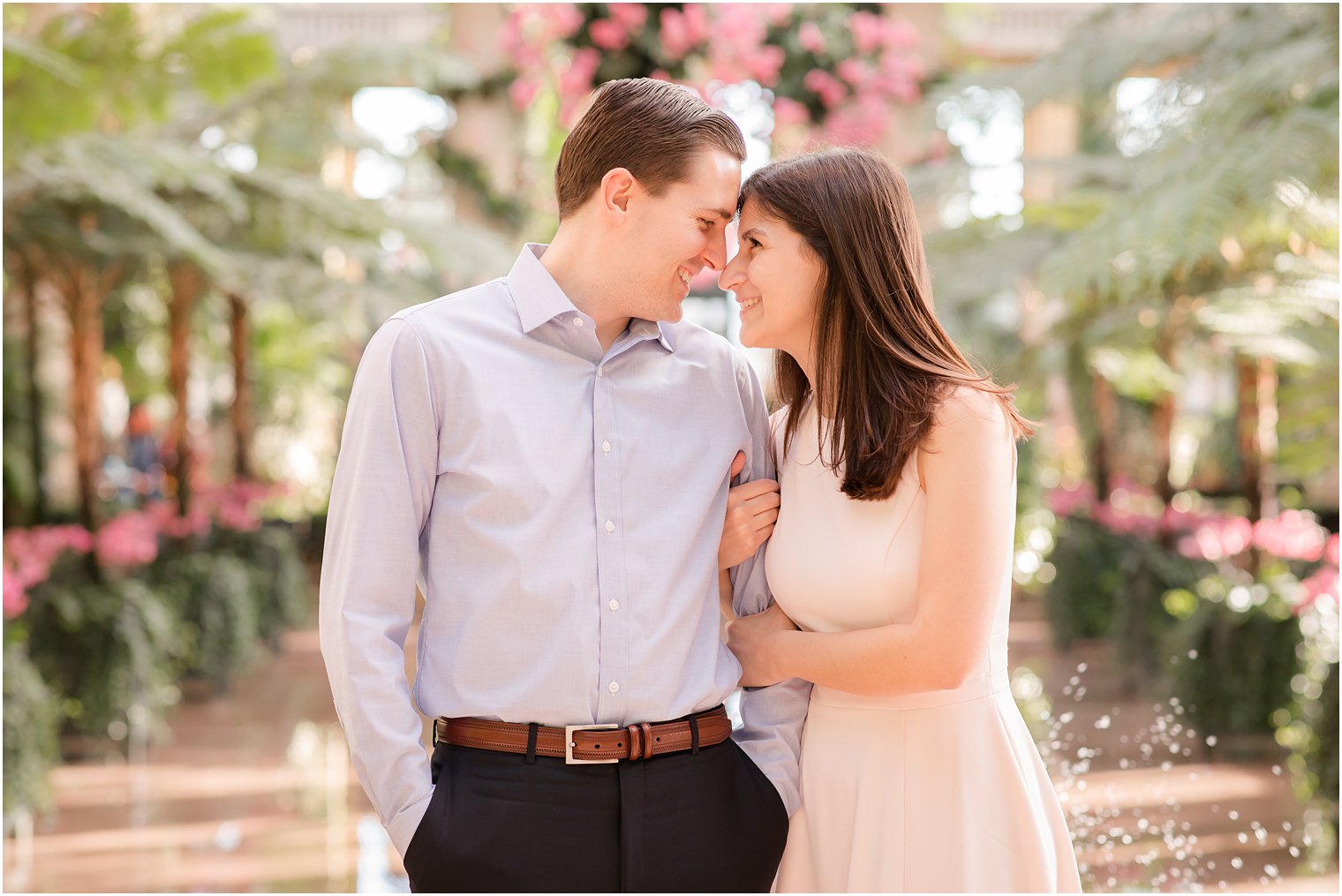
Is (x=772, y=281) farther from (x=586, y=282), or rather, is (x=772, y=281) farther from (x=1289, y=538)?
(x=1289, y=538)

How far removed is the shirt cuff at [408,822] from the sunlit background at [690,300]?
3.84 feet

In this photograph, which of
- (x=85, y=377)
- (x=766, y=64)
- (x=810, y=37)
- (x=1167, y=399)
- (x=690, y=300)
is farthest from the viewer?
(x=690, y=300)

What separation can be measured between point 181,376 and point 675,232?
6.78 meters

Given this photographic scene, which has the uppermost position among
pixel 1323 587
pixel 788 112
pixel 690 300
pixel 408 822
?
pixel 788 112

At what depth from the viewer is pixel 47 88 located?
3.68m

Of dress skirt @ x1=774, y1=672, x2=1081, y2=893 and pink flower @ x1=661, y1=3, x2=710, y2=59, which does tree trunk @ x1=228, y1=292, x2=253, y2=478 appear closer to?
pink flower @ x1=661, y1=3, x2=710, y2=59

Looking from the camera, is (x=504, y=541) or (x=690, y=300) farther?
(x=690, y=300)

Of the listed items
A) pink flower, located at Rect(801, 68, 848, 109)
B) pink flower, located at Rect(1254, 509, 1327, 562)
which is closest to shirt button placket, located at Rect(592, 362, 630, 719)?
pink flower, located at Rect(801, 68, 848, 109)

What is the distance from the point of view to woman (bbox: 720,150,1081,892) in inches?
75.0

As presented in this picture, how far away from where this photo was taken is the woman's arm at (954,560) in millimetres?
1860

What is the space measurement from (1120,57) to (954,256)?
1213 millimetres

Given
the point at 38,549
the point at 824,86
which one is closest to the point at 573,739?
the point at 824,86

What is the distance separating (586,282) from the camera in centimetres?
204

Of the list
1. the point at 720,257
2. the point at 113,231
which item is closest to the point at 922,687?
the point at 720,257
